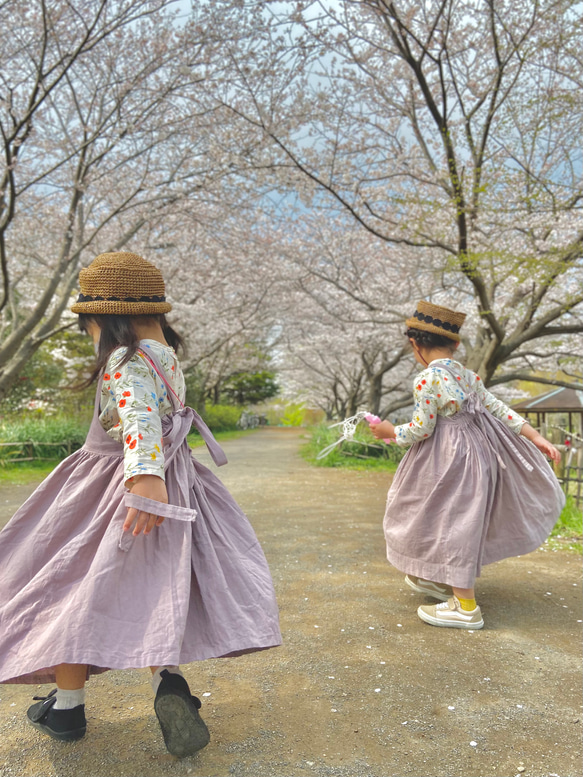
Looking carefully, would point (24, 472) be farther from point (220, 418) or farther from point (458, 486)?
point (220, 418)

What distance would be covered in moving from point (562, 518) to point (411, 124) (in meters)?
5.45

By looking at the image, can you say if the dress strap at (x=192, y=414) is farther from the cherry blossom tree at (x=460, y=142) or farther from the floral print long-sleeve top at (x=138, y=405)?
the cherry blossom tree at (x=460, y=142)

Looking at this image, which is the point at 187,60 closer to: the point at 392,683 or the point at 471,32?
the point at 471,32

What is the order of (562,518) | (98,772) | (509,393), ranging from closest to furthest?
(98,772)
(562,518)
(509,393)

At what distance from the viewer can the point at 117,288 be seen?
182cm

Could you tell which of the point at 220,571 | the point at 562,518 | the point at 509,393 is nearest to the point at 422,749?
the point at 220,571

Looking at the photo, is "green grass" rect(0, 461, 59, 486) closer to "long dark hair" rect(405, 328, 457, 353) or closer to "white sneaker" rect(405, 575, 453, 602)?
"white sneaker" rect(405, 575, 453, 602)

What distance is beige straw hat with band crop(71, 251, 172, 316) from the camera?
5.91 feet

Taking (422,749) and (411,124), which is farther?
(411,124)

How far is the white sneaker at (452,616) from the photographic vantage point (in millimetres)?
2734

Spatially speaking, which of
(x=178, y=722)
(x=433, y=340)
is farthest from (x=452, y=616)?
(x=178, y=722)

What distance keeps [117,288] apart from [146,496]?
68 cm

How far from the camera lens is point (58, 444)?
927cm

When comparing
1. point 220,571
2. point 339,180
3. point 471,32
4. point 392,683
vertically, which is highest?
point 471,32
